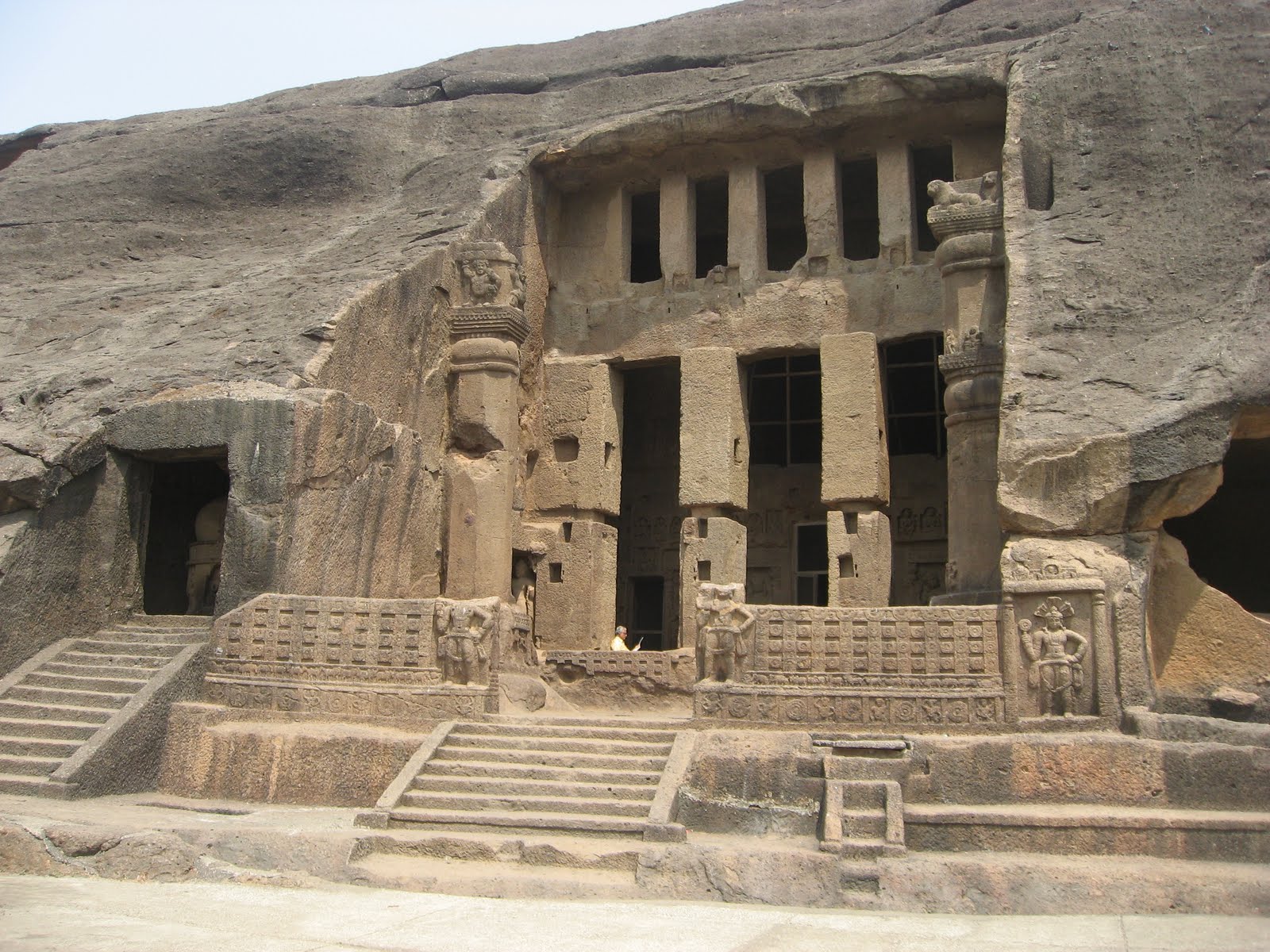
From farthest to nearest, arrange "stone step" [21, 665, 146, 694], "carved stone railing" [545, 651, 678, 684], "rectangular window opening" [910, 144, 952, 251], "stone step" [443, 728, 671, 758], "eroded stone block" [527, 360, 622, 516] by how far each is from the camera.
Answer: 1. "rectangular window opening" [910, 144, 952, 251]
2. "eroded stone block" [527, 360, 622, 516]
3. "carved stone railing" [545, 651, 678, 684]
4. "stone step" [21, 665, 146, 694]
5. "stone step" [443, 728, 671, 758]

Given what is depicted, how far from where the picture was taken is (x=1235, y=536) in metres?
11.6

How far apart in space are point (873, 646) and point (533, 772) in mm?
2262

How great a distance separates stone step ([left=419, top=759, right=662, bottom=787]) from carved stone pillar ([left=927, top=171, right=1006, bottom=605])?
13.1 feet

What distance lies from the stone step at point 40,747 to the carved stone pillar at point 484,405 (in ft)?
13.1

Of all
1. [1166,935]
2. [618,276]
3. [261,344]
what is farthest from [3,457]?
[1166,935]

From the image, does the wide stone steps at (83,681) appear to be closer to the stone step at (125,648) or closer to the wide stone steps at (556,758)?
the stone step at (125,648)

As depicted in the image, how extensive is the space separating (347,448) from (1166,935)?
21.8 feet

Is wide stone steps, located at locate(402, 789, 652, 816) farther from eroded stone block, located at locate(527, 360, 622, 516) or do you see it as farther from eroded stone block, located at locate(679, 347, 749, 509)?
eroded stone block, located at locate(527, 360, 622, 516)

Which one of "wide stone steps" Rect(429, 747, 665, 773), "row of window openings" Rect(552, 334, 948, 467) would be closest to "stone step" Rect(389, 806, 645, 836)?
"wide stone steps" Rect(429, 747, 665, 773)

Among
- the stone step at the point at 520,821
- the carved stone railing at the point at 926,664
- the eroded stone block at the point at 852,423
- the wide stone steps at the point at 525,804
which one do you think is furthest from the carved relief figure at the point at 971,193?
the stone step at the point at 520,821

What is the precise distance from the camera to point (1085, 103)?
10547 millimetres

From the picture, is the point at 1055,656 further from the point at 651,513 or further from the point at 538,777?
the point at 651,513

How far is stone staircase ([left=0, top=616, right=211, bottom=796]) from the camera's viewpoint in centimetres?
794

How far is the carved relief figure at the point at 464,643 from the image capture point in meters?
8.52
